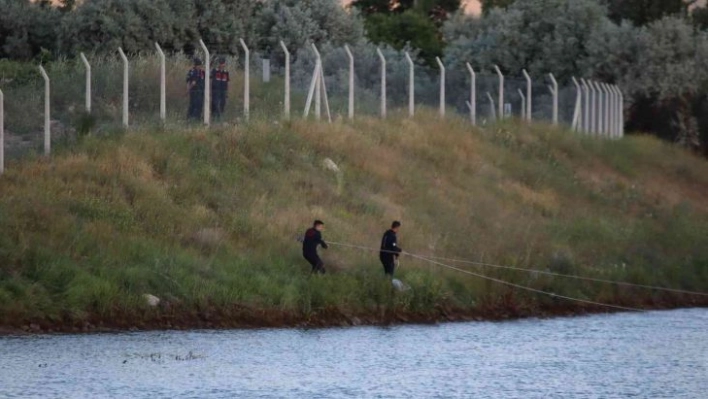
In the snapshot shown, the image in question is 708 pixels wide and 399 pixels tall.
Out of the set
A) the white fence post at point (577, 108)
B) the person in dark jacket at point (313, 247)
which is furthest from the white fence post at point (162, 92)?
the white fence post at point (577, 108)

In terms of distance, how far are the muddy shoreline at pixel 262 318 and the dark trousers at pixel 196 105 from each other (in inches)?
Answer: 373

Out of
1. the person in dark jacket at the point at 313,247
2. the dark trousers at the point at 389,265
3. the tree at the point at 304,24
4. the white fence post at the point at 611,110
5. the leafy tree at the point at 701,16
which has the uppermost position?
the leafy tree at the point at 701,16

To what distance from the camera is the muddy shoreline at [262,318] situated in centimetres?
2634

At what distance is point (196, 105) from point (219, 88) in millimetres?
679

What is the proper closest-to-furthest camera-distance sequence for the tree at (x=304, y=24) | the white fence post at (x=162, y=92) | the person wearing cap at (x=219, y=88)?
1. the white fence post at (x=162, y=92)
2. the person wearing cap at (x=219, y=88)
3. the tree at (x=304, y=24)

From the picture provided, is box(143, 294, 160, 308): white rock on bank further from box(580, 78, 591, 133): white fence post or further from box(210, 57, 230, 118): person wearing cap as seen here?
box(580, 78, 591, 133): white fence post

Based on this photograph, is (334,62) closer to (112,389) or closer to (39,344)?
(39,344)

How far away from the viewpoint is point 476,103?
162 ft

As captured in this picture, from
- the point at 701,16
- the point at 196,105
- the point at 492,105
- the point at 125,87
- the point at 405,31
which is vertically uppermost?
the point at 701,16

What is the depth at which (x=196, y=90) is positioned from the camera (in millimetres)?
37875

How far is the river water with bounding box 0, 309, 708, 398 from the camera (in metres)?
21.6

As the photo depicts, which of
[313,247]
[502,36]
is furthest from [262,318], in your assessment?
[502,36]

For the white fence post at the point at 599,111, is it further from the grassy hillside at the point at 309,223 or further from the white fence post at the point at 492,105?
the white fence post at the point at 492,105

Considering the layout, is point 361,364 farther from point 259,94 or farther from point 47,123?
point 259,94
